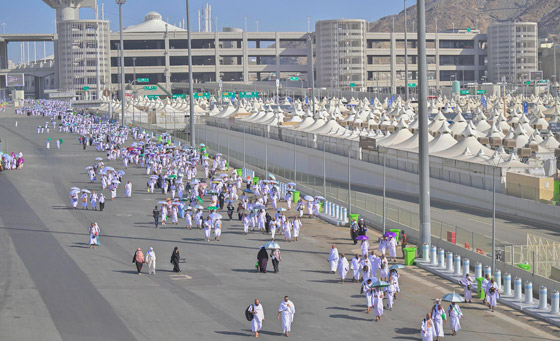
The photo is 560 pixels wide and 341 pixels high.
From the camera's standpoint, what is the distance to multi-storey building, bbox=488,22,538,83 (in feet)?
561

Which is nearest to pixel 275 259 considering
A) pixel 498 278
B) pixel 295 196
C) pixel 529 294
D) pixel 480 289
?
pixel 480 289

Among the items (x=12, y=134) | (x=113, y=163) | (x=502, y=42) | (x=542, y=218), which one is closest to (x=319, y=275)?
(x=542, y=218)

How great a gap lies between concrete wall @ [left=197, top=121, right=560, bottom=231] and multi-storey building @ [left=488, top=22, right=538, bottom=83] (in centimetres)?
10917

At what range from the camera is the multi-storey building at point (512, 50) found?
17112cm

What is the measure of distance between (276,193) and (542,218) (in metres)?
12.1

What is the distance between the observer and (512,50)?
171125mm

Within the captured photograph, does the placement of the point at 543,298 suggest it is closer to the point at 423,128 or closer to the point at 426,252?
the point at 426,252

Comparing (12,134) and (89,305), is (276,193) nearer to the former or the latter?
(89,305)

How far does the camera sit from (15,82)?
16550cm

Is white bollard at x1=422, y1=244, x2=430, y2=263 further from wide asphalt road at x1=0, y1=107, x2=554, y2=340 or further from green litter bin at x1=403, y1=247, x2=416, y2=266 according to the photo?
wide asphalt road at x1=0, y1=107, x2=554, y2=340

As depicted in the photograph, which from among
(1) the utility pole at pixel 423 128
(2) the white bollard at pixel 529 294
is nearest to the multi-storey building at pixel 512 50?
(1) the utility pole at pixel 423 128

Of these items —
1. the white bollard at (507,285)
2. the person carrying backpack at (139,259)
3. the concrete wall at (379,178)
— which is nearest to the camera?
the white bollard at (507,285)

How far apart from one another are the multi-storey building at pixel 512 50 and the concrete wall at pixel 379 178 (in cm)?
10917

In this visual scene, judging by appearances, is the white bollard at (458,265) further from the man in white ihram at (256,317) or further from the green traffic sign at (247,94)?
the green traffic sign at (247,94)
